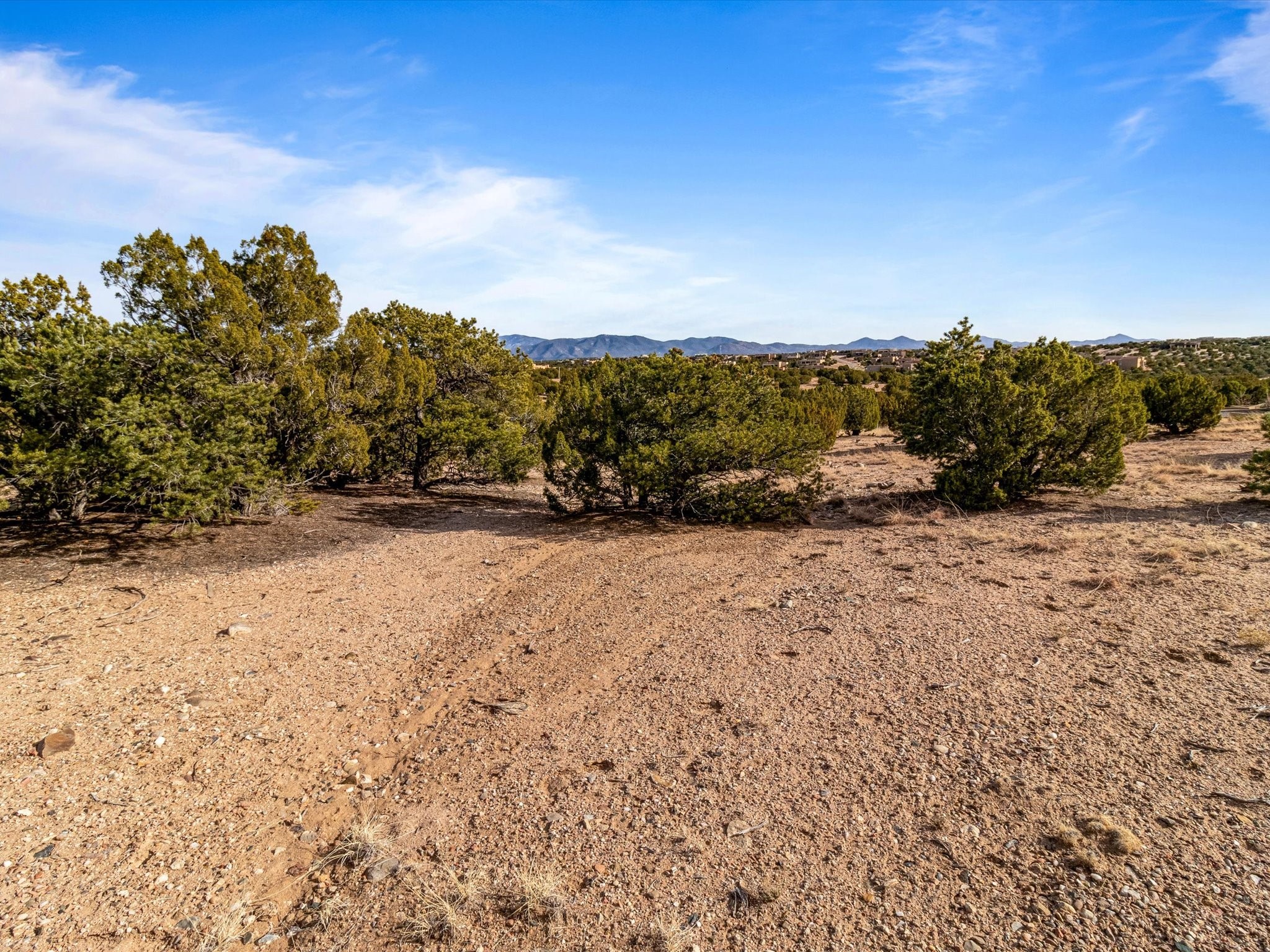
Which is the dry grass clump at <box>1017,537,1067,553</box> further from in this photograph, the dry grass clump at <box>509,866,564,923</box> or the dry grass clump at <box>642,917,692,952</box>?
the dry grass clump at <box>509,866,564,923</box>

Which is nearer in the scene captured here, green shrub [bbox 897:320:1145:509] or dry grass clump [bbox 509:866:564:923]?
dry grass clump [bbox 509:866:564:923]

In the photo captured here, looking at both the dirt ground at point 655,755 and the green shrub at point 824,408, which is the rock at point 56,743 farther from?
the green shrub at point 824,408

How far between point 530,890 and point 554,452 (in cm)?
828

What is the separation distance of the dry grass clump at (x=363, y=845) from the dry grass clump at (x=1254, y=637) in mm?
6410

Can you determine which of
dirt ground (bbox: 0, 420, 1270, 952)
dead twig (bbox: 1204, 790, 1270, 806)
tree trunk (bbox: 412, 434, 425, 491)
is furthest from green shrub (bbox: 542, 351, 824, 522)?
dead twig (bbox: 1204, 790, 1270, 806)

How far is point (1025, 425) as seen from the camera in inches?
398

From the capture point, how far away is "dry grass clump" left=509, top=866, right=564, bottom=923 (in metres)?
2.88

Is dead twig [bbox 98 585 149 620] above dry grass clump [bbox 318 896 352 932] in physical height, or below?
above

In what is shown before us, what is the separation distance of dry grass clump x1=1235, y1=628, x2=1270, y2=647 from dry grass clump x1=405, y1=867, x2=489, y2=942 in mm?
5880

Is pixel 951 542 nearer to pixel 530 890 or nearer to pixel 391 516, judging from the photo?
pixel 530 890

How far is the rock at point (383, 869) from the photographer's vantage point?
126 inches

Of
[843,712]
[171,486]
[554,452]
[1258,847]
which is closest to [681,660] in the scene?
[843,712]

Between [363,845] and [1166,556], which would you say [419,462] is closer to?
[363,845]

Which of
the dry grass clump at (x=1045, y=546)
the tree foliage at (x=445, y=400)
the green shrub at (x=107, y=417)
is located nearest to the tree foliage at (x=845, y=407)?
the tree foliage at (x=445, y=400)
